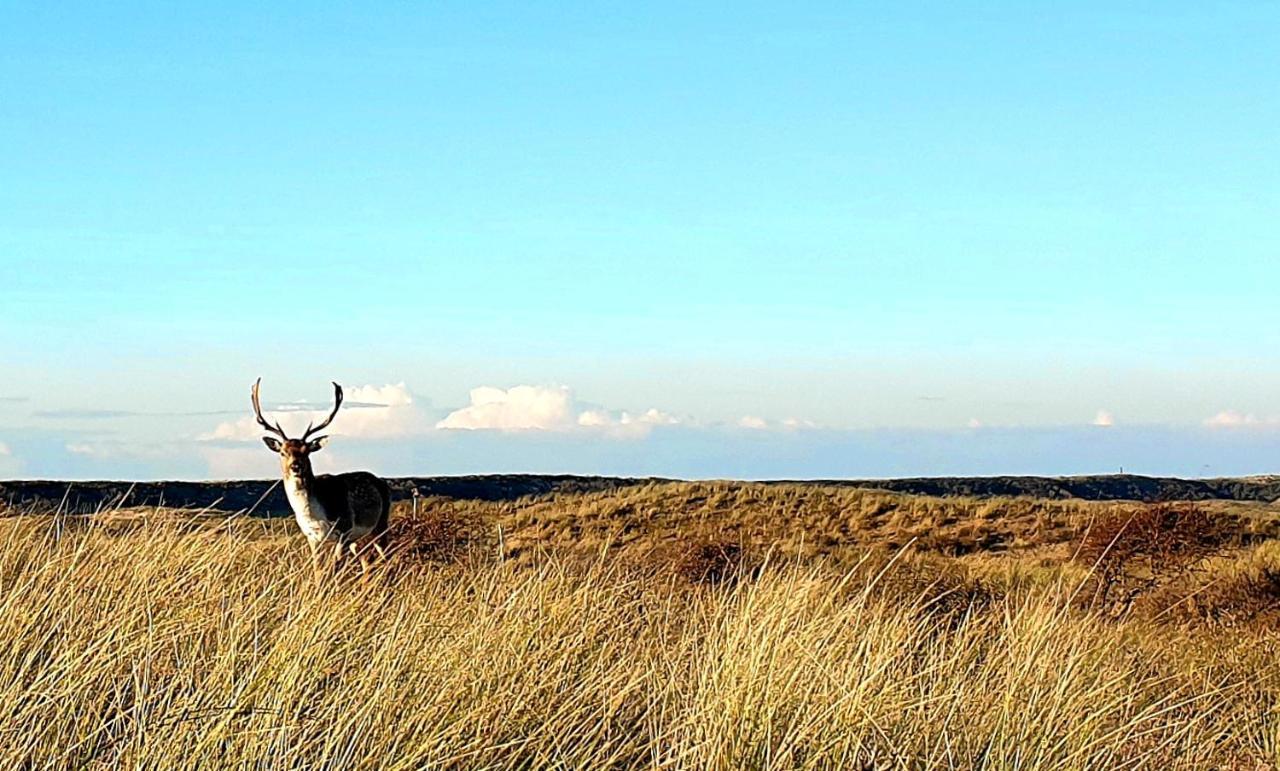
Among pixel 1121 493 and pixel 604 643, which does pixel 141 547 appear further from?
pixel 1121 493

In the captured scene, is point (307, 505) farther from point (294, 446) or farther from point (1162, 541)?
point (1162, 541)

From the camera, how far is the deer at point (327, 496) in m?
12.1

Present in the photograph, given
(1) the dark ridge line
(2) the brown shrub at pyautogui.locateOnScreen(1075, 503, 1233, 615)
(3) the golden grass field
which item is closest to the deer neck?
(3) the golden grass field

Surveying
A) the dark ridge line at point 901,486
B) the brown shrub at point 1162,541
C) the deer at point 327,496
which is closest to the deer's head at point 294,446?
the deer at point 327,496

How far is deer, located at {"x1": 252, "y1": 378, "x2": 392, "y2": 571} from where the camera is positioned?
1207 cm

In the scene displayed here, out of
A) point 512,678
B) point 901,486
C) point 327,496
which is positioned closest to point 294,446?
point 327,496

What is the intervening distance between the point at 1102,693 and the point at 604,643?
6.13 feet

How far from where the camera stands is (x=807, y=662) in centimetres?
529

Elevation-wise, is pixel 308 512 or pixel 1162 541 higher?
pixel 308 512

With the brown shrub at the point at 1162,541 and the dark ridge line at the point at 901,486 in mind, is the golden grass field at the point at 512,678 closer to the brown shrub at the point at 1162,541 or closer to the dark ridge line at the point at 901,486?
the brown shrub at the point at 1162,541

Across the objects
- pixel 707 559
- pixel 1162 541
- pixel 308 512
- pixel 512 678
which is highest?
pixel 308 512

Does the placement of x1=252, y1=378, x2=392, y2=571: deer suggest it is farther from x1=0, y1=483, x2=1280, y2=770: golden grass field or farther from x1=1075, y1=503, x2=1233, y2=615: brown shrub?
x1=1075, y1=503, x2=1233, y2=615: brown shrub

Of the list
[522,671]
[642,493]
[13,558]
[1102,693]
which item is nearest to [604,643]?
[522,671]

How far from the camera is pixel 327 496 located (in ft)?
40.7
